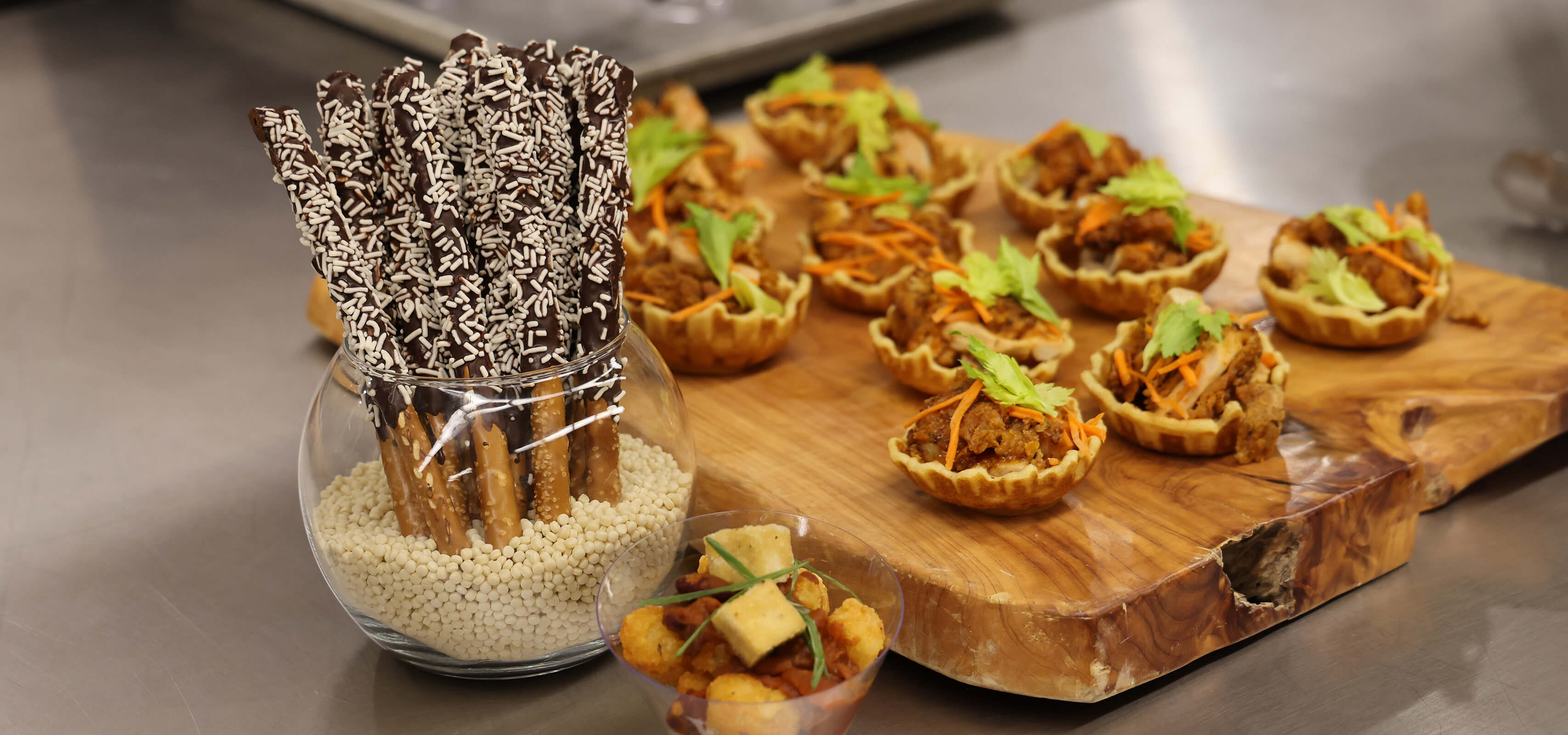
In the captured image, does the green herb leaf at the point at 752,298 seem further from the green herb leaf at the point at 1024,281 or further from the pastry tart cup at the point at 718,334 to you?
the green herb leaf at the point at 1024,281

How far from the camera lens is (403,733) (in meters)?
1.78

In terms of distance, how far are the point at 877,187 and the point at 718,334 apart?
2.12 ft

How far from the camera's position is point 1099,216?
271cm

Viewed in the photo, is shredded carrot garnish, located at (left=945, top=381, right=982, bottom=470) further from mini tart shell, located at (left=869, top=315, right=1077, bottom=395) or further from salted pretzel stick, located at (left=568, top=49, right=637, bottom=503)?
salted pretzel stick, located at (left=568, top=49, right=637, bottom=503)

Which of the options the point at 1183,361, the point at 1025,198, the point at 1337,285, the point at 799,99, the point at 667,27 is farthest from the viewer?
the point at 667,27

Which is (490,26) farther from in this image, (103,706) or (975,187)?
(103,706)

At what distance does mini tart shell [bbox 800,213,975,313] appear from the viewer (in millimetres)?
2727

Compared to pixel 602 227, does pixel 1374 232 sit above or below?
below

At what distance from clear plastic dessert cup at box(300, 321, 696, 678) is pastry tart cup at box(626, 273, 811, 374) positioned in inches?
23.8

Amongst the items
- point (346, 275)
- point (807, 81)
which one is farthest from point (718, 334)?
point (807, 81)

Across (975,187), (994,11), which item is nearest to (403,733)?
(975,187)

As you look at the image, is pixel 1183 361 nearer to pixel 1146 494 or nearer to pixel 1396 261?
pixel 1146 494

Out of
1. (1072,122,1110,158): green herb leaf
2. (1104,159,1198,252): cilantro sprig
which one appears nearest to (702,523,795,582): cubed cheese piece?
(1104,159,1198,252): cilantro sprig

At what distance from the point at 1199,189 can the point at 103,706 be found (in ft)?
9.66
